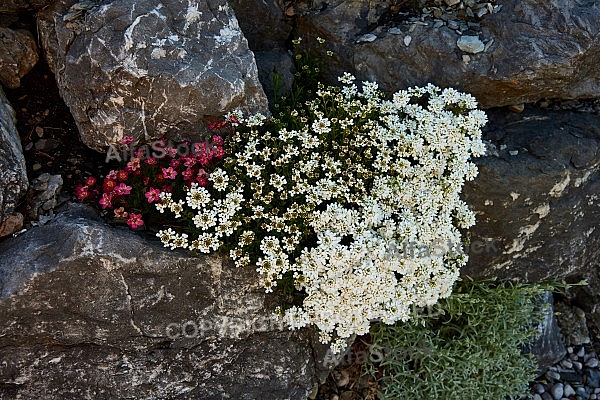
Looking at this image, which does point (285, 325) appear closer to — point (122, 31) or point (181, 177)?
point (181, 177)

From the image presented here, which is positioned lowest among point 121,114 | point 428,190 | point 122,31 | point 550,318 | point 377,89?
point 550,318

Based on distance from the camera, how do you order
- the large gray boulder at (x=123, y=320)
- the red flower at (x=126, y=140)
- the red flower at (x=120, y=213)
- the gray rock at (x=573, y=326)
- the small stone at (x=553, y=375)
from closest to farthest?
1. the large gray boulder at (x=123, y=320)
2. the red flower at (x=120, y=213)
3. the red flower at (x=126, y=140)
4. the small stone at (x=553, y=375)
5. the gray rock at (x=573, y=326)

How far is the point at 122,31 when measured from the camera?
11.8 feet

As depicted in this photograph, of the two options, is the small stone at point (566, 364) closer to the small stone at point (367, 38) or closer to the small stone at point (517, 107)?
the small stone at point (517, 107)

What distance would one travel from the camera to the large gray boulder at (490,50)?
4148mm

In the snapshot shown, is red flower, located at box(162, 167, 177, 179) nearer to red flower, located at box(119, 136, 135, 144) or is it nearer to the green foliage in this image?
red flower, located at box(119, 136, 135, 144)

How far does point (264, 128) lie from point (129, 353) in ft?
4.95

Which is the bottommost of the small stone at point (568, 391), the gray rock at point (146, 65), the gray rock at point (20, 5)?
the small stone at point (568, 391)

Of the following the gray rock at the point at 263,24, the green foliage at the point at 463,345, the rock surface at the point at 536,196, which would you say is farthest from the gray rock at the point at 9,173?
the rock surface at the point at 536,196

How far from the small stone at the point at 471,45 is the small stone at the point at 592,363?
2672mm

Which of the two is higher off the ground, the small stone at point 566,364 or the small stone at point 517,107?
the small stone at point 517,107

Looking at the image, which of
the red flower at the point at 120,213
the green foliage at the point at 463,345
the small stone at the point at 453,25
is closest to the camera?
the red flower at the point at 120,213

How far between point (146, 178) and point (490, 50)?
2.33 meters

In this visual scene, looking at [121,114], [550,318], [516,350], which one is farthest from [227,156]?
[550,318]
